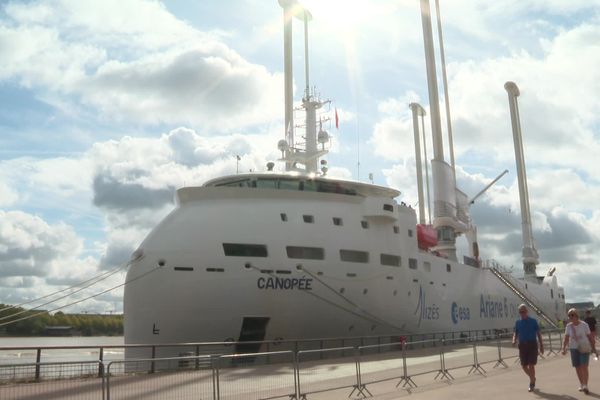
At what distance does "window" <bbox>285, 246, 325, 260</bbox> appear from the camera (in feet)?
67.9

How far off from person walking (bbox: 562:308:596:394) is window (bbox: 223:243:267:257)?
38.0ft

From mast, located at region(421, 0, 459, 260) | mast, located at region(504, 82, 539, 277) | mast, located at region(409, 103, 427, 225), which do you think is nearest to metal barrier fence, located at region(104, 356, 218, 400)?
mast, located at region(421, 0, 459, 260)

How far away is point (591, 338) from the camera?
1026 centimetres

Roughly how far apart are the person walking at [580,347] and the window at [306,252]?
11540mm

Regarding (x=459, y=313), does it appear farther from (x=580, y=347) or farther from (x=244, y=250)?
(x=580, y=347)

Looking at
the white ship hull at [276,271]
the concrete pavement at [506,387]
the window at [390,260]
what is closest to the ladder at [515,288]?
the white ship hull at [276,271]

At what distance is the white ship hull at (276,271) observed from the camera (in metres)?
19.1

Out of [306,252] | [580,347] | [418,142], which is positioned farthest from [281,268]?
[418,142]

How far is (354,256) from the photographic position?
73.2 ft

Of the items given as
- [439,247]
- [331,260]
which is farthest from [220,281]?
[439,247]

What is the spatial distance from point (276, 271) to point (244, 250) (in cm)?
132

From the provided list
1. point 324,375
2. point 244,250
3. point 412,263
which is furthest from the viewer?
point 412,263

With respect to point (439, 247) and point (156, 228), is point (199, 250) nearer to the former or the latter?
point (156, 228)

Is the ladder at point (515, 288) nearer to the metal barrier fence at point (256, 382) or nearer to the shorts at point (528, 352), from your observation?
the metal barrier fence at point (256, 382)
